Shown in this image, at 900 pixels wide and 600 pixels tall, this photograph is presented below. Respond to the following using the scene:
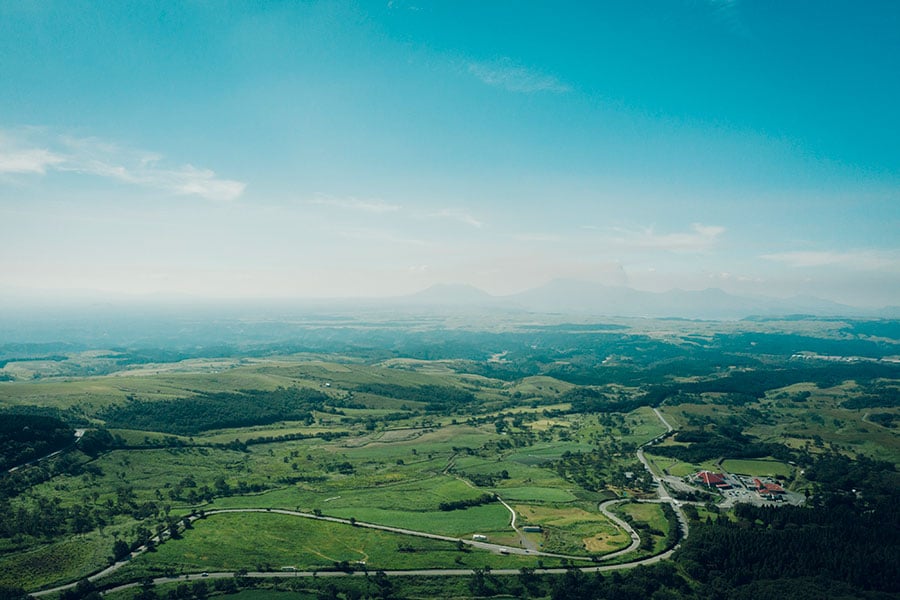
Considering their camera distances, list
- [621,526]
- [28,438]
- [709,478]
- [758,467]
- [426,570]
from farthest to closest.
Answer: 1. [758,467]
2. [28,438]
3. [709,478]
4. [621,526]
5. [426,570]

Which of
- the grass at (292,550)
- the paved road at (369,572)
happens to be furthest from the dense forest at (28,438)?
the paved road at (369,572)

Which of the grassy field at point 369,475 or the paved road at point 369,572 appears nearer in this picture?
the paved road at point 369,572

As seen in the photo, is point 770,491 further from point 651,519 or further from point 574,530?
point 574,530

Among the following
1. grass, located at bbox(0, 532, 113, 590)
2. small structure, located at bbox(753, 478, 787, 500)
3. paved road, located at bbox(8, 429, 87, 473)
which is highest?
paved road, located at bbox(8, 429, 87, 473)

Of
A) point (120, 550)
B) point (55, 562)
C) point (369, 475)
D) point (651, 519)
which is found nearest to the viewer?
point (55, 562)

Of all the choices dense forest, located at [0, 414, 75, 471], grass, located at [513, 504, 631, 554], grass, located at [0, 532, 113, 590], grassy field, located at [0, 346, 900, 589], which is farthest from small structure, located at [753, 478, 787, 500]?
dense forest, located at [0, 414, 75, 471]

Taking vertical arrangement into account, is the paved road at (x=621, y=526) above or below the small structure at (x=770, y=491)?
below

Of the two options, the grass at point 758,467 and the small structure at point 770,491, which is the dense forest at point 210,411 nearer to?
the grass at point 758,467

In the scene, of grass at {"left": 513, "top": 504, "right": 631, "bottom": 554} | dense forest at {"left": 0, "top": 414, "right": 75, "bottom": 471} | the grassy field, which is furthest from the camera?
dense forest at {"left": 0, "top": 414, "right": 75, "bottom": 471}

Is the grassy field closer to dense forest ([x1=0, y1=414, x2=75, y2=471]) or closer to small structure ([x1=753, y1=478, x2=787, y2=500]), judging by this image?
dense forest ([x1=0, y1=414, x2=75, y2=471])

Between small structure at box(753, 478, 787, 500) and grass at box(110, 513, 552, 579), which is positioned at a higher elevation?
small structure at box(753, 478, 787, 500)

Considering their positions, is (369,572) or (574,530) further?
(574,530)

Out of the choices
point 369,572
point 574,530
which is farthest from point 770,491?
point 369,572
